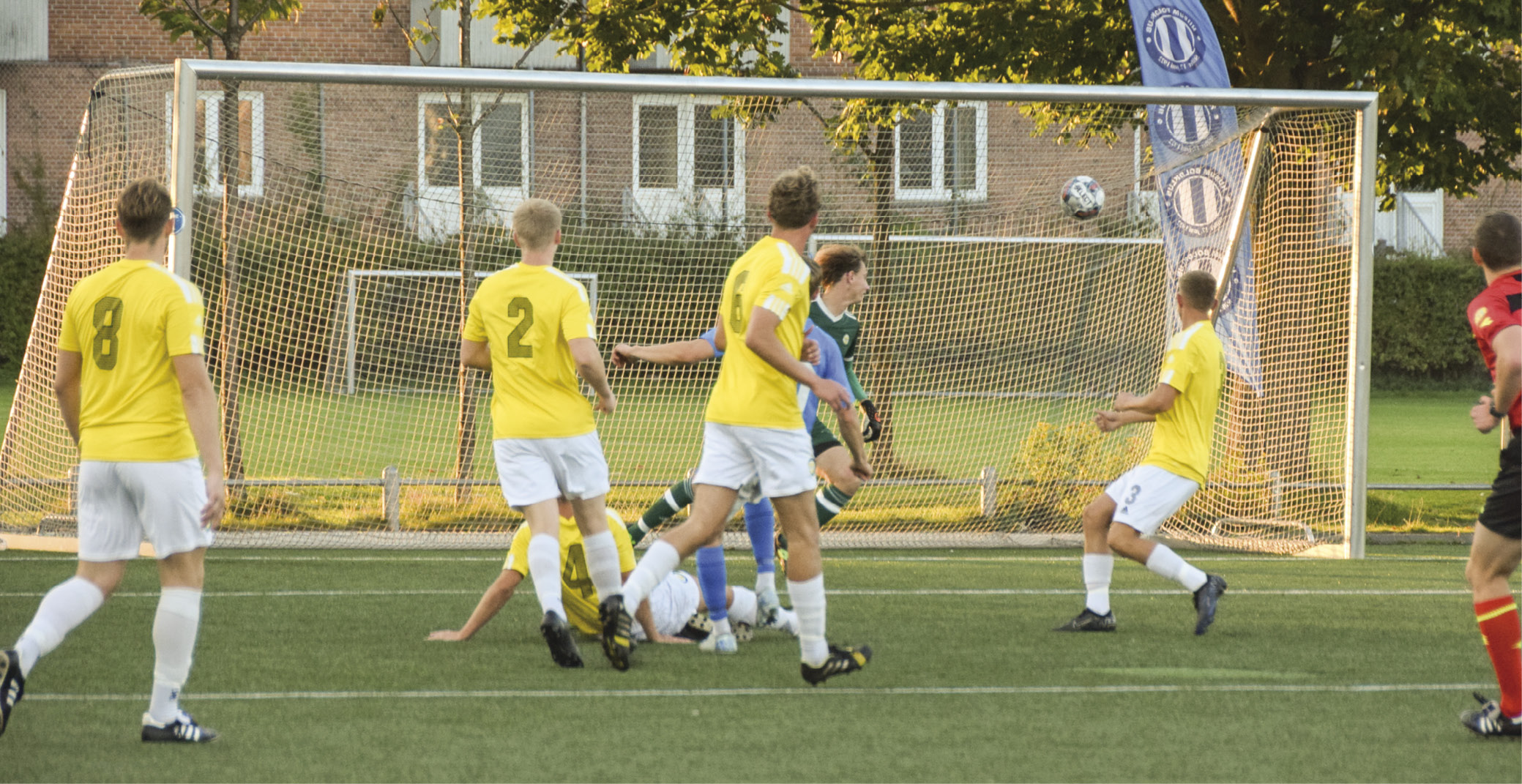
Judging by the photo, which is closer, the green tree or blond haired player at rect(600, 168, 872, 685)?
blond haired player at rect(600, 168, 872, 685)

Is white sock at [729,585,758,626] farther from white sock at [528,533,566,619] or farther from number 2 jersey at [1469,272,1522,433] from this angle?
number 2 jersey at [1469,272,1522,433]

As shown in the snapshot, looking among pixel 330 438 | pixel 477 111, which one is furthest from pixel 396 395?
pixel 477 111

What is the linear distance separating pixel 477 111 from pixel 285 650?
31.9ft

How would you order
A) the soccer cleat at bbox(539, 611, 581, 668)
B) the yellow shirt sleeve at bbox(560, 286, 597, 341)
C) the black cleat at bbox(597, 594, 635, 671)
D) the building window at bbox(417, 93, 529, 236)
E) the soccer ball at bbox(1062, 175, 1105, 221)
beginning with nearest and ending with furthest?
1. the black cleat at bbox(597, 594, 635, 671)
2. the soccer cleat at bbox(539, 611, 581, 668)
3. the yellow shirt sleeve at bbox(560, 286, 597, 341)
4. the soccer ball at bbox(1062, 175, 1105, 221)
5. the building window at bbox(417, 93, 529, 236)

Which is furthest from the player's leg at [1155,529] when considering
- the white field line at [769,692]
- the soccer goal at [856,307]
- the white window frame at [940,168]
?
the white window frame at [940,168]

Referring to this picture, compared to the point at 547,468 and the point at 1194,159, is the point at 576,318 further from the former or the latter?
the point at 1194,159

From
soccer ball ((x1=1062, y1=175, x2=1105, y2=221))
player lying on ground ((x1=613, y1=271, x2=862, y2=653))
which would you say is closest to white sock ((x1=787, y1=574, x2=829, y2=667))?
player lying on ground ((x1=613, y1=271, x2=862, y2=653))

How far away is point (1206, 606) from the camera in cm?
747

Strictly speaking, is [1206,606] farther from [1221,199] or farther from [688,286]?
[688,286]

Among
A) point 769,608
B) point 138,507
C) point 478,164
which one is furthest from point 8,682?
point 478,164

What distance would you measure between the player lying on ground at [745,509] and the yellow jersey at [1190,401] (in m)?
1.52

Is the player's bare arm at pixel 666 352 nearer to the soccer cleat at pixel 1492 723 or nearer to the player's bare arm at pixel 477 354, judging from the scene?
the player's bare arm at pixel 477 354

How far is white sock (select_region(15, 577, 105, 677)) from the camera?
489 cm

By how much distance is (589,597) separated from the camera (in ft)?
22.9
